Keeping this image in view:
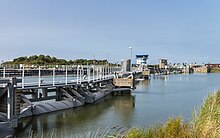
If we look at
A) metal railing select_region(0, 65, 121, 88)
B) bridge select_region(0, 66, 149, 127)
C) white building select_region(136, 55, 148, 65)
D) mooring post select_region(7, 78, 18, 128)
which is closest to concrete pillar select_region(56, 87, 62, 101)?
bridge select_region(0, 66, 149, 127)

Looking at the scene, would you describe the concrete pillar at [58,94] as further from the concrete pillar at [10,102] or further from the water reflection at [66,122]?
the concrete pillar at [10,102]

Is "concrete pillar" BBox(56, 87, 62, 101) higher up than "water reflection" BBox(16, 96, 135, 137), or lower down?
higher up

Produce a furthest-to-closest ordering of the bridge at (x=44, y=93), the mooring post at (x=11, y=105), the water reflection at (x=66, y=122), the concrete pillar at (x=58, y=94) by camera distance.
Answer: the concrete pillar at (x=58, y=94) < the water reflection at (x=66, y=122) < the bridge at (x=44, y=93) < the mooring post at (x=11, y=105)

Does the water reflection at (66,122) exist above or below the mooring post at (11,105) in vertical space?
below

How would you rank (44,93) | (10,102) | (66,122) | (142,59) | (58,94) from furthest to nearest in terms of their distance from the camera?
(142,59) → (58,94) → (44,93) → (66,122) → (10,102)

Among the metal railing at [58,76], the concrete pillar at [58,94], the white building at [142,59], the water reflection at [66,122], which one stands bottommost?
the water reflection at [66,122]

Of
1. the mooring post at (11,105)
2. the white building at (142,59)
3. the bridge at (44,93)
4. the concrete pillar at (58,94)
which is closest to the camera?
the mooring post at (11,105)

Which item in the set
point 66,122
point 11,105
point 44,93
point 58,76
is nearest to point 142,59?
point 58,76

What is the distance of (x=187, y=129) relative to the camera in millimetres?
6797

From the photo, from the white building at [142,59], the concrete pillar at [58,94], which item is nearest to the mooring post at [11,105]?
the concrete pillar at [58,94]

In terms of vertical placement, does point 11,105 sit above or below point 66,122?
above

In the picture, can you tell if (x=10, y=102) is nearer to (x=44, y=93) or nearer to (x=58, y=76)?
(x=44, y=93)

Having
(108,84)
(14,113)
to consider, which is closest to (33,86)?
(14,113)

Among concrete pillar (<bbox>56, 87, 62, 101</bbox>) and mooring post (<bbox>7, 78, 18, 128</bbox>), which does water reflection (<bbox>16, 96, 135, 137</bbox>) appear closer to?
mooring post (<bbox>7, 78, 18, 128</bbox>)
